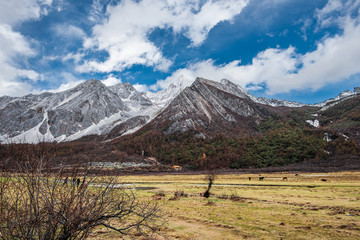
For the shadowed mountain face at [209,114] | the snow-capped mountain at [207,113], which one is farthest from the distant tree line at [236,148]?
the snow-capped mountain at [207,113]

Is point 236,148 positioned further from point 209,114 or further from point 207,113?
point 207,113

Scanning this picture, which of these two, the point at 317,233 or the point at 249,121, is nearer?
the point at 317,233

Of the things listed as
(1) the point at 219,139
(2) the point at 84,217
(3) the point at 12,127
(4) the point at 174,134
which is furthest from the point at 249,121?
(3) the point at 12,127

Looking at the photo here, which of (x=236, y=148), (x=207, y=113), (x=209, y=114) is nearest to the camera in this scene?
(x=236, y=148)

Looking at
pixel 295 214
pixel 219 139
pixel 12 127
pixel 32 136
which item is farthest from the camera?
pixel 12 127

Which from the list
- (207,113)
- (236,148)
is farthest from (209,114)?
(236,148)

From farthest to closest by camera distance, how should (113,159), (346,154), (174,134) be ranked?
(174,134), (113,159), (346,154)

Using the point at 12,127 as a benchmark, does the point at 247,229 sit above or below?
below

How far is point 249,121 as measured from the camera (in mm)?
142125

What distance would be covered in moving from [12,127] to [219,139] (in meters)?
201

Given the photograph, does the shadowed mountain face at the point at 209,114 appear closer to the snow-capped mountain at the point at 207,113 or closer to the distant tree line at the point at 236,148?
the snow-capped mountain at the point at 207,113

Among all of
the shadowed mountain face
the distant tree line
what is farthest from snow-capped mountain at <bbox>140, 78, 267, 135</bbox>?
the distant tree line

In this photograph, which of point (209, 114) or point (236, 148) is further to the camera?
point (209, 114)

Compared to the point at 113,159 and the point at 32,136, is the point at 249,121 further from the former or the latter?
the point at 32,136
